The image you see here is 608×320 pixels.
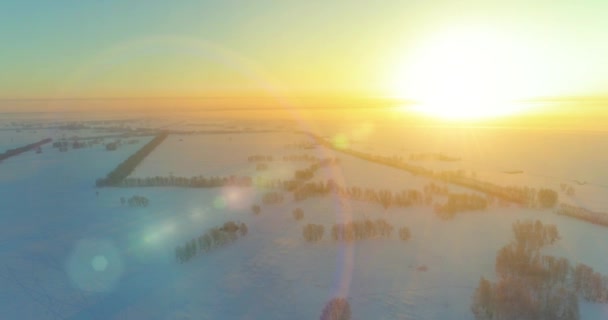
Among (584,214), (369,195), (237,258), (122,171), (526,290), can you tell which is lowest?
(237,258)

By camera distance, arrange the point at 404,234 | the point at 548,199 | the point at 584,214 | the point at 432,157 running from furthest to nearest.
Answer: the point at 432,157
the point at 548,199
the point at 584,214
the point at 404,234

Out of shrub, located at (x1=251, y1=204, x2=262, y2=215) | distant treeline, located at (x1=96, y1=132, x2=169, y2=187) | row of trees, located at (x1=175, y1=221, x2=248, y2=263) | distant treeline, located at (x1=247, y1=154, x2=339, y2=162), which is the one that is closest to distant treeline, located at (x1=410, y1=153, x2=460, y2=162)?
distant treeline, located at (x1=247, y1=154, x2=339, y2=162)

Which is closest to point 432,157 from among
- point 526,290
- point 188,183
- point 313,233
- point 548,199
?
point 548,199

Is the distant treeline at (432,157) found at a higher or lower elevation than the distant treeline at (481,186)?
higher

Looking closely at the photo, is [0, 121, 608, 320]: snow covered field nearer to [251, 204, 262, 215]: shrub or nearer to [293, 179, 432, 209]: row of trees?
[251, 204, 262, 215]: shrub

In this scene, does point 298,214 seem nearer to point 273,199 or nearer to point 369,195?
point 273,199

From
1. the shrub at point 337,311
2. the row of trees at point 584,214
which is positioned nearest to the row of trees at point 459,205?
the row of trees at point 584,214

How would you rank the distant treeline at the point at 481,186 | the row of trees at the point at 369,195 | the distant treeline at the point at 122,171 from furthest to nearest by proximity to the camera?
1. the distant treeline at the point at 122,171
2. the row of trees at the point at 369,195
3. the distant treeline at the point at 481,186

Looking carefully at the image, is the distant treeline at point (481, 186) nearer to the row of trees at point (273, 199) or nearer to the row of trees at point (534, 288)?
the row of trees at point (534, 288)

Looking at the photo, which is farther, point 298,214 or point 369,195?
point 369,195
